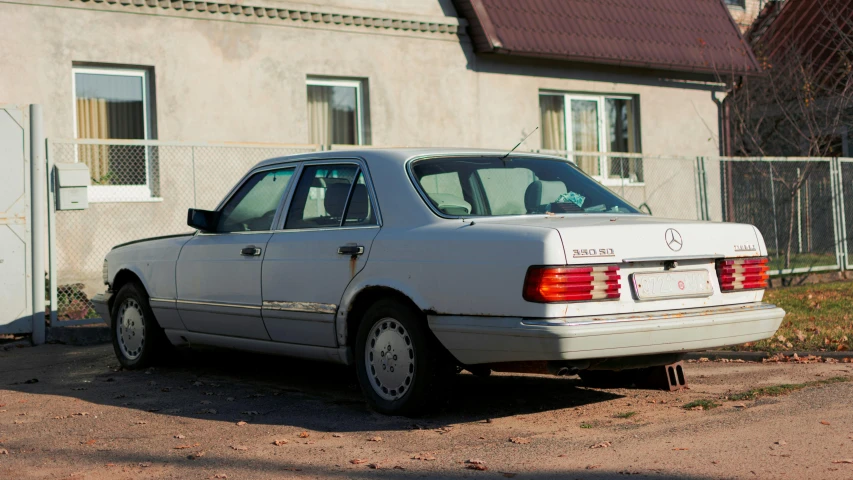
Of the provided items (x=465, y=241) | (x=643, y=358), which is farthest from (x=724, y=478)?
(x=465, y=241)

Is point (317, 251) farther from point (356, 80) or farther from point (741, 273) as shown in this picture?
point (356, 80)

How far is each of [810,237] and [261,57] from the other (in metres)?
8.59

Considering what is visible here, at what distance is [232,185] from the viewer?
46.9 feet

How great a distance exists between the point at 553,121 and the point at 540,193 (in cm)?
1131

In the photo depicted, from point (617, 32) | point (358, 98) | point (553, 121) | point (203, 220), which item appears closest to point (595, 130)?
point (553, 121)

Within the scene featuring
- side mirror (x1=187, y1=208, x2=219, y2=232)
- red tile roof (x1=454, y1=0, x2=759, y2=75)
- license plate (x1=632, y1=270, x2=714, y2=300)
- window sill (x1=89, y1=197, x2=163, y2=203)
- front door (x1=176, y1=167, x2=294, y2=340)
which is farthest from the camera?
red tile roof (x1=454, y1=0, x2=759, y2=75)

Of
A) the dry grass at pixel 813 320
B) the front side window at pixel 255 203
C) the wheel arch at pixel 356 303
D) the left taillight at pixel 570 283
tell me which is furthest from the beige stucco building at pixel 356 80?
the left taillight at pixel 570 283

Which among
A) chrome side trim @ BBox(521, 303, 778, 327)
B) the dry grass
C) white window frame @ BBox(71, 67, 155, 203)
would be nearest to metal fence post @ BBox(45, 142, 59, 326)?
white window frame @ BBox(71, 67, 155, 203)

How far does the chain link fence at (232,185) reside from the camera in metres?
13.0

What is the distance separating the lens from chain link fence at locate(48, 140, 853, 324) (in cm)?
1298

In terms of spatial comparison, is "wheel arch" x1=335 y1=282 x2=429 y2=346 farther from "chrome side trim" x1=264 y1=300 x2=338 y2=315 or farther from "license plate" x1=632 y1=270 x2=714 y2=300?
"license plate" x1=632 y1=270 x2=714 y2=300

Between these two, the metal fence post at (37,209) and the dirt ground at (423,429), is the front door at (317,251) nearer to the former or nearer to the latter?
the dirt ground at (423,429)

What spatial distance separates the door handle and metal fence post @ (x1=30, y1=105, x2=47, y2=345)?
5.13 metres

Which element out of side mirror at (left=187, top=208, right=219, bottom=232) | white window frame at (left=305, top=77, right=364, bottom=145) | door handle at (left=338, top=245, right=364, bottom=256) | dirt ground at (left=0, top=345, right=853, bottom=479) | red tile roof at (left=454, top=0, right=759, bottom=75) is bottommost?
dirt ground at (left=0, top=345, right=853, bottom=479)
